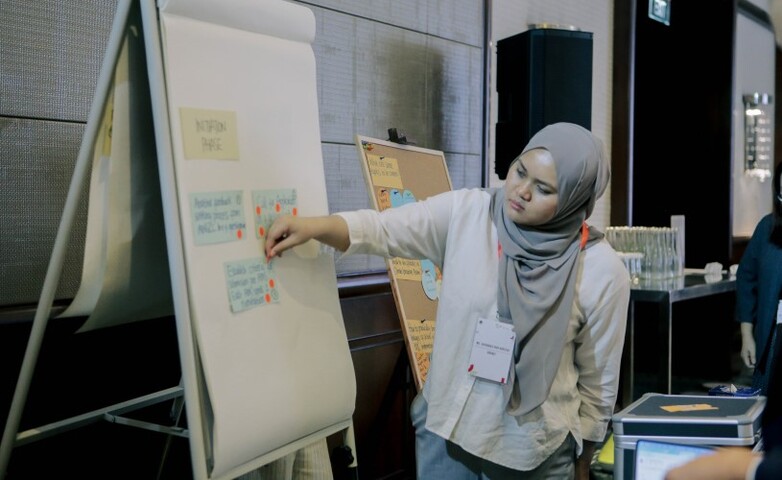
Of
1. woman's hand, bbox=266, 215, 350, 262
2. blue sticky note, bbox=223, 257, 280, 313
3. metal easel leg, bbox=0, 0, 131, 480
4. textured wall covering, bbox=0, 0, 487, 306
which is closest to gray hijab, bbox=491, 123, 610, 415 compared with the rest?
woman's hand, bbox=266, 215, 350, 262

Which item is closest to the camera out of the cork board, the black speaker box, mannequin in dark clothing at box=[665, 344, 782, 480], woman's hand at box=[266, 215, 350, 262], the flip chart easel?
mannequin in dark clothing at box=[665, 344, 782, 480]

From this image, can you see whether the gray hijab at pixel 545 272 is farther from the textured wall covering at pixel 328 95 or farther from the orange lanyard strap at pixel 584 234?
the textured wall covering at pixel 328 95

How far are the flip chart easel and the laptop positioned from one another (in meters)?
0.66

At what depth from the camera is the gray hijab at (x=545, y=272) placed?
4.66ft

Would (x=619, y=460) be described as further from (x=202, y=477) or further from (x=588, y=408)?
(x=202, y=477)

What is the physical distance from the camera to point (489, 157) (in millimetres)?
3191

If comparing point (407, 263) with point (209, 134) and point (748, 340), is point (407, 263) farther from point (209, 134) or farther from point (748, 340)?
point (748, 340)

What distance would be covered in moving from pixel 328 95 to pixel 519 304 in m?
1.37

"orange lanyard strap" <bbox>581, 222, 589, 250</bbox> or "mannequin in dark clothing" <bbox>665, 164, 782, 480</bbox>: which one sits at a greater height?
"orange lanyard strap" <bbox>581, 222, 589, 250</bbox>

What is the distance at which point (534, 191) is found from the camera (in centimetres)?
145

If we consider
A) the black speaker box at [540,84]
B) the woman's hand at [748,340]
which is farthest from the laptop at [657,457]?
the woman's hand at [748,340]

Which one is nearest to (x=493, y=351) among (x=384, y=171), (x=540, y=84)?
(x=384, y=171)

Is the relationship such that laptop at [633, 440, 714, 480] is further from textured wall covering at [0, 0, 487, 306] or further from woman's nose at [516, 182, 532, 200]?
textured wall covering at [0, 0, 487, 306]

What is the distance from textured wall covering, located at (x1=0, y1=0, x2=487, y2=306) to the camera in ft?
5.57
